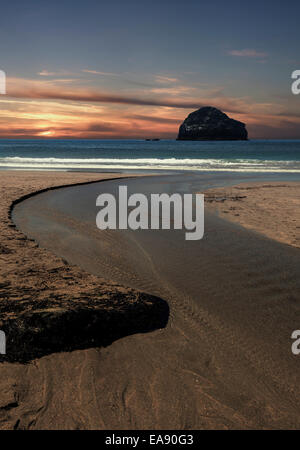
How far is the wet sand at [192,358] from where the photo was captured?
275 centimetres

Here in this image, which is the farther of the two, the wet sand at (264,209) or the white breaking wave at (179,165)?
the white breaking wave at (179,165)

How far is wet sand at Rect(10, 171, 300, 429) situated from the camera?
2746mm

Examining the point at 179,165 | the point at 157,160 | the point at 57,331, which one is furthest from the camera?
the point at 157,160

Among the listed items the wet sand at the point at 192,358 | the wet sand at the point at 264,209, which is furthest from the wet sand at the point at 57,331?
the wet sand at the point at 264,209

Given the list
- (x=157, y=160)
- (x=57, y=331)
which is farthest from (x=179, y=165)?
(x=57, y=331)

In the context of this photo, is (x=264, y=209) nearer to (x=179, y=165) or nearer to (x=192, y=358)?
(x=192, y=358)

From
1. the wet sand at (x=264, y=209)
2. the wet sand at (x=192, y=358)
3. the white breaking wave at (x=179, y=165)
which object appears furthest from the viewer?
the white breaking wave at (x=179, y=165)

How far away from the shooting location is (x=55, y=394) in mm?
2926

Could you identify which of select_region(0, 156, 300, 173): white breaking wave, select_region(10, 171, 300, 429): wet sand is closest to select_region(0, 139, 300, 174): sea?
select_region(0, 156, 300, 173): white breaking wave

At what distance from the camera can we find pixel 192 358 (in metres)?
3.48

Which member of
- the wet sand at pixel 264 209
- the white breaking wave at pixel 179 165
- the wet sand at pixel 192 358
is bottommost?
the wet sand at pixel 192 358

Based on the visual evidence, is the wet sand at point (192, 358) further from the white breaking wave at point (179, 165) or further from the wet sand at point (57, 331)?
the white breaking wave at point (179, 165)

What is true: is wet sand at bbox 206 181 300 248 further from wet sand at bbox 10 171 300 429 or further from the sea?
the sea
